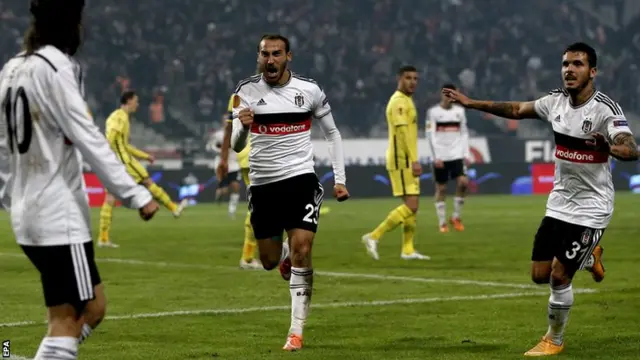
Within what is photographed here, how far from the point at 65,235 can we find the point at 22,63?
2.47 feet

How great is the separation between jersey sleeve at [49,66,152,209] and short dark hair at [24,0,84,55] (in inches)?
8.0

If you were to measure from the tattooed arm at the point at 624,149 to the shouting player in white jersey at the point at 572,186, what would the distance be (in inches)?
11.0

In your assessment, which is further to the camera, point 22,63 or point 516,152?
point 516,152

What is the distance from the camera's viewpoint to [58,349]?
5.52 metres

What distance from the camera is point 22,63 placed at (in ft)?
18.0

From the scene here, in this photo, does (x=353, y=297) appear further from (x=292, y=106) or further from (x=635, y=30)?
(x=635, y=30)

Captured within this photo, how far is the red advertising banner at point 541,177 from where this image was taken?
125ft

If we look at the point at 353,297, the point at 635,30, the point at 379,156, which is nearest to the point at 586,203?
the point at 353,297

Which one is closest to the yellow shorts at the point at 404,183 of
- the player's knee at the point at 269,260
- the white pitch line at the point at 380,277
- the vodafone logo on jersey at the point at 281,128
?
the white pitch line at the point at 380,277

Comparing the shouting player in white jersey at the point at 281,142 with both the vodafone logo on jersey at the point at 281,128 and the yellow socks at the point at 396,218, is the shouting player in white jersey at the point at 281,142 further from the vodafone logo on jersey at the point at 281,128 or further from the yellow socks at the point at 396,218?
the yellow socks at the point at 396,218

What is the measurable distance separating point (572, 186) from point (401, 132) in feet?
26.3

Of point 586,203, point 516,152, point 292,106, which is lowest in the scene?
point 516,152

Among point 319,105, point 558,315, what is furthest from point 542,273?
point 319,105

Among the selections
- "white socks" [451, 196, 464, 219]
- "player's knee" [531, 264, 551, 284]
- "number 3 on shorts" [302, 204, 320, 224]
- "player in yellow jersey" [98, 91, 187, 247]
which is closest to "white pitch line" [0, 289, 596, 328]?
"number 3 on shorts" [302, 204, 320, 224]
